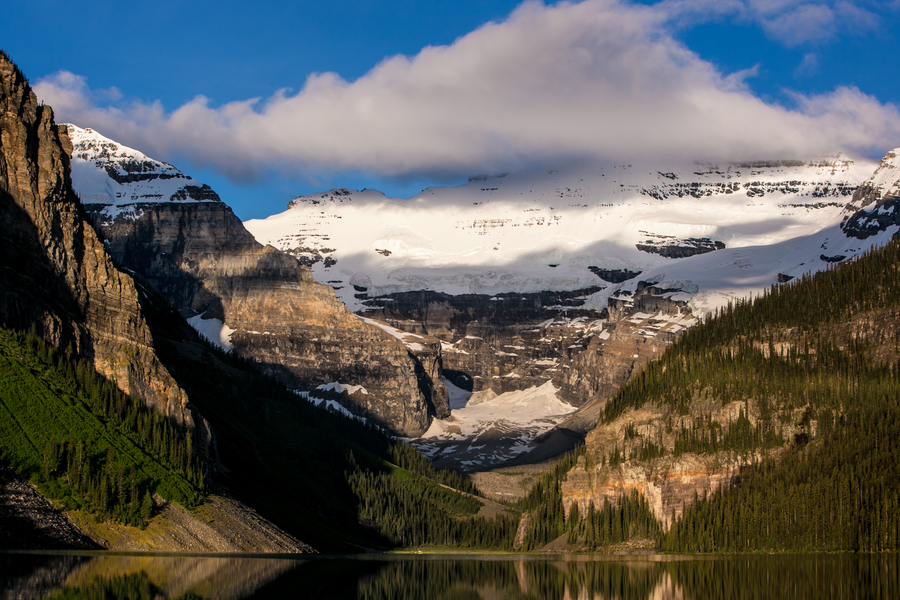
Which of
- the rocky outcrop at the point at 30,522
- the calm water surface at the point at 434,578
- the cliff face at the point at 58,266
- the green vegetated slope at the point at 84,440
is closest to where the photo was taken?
the calm water surface at the point at 434,578

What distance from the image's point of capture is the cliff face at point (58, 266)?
169750 millimetres

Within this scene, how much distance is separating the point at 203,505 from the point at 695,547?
263ft

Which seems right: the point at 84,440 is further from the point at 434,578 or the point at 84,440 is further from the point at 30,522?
the point at 434,578

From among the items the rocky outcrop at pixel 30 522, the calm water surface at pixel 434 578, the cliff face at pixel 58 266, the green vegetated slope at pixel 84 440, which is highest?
the cliff face at pixel 58 266

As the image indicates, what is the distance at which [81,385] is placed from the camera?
162625mm

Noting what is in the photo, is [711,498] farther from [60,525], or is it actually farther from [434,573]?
[60,525]

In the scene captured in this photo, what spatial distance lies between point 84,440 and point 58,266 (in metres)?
34.0

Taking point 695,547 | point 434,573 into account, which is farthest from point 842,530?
point 434,573

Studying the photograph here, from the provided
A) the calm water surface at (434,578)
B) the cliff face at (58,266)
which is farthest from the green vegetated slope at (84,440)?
the calm water surface at (434,578)

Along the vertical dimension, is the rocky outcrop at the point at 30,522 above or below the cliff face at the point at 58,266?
below

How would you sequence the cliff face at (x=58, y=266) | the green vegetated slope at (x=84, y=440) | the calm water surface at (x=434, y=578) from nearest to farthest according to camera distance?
the calm water surface at (x=434, y=578), the green vegetated slope at (x=84, y=440), the cliff face at (x=58, y=266)

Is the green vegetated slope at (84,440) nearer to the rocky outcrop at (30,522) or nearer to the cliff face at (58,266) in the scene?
the rocky outcrop at (30,522)

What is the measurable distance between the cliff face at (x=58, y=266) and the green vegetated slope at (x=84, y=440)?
6345mm

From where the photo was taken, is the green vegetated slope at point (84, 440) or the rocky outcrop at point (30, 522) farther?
the green vegetated slope at point (84, 440)
